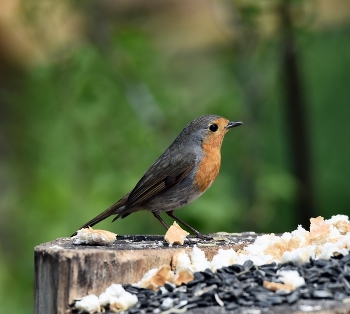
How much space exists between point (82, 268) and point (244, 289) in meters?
0.85

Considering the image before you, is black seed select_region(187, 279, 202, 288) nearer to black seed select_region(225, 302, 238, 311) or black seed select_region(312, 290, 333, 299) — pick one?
black seed select_region(225, 302, 238, 311)

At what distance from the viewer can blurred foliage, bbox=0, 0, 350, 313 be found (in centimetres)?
733

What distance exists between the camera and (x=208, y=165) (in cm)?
551

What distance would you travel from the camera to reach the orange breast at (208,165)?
5449 millimetres

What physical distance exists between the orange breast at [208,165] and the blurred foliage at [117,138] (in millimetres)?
1580

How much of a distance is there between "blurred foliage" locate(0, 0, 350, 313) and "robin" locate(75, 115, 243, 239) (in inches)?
61.7

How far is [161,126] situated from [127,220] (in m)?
1.13

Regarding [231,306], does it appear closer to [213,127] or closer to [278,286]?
[278,286]

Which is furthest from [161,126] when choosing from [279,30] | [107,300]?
Answer: [107,300]

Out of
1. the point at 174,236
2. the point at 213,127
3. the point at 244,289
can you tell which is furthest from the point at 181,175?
the point at 244,289

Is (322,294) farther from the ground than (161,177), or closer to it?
closer to it

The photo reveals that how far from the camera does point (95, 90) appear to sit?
289 inches

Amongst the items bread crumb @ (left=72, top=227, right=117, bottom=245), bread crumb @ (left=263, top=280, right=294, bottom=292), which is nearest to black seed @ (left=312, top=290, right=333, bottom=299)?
bread crumb @ (left=263, top=280, right=294, bottom=292)

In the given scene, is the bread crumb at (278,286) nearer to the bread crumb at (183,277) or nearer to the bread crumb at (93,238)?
the bread crumb at (183,277)
